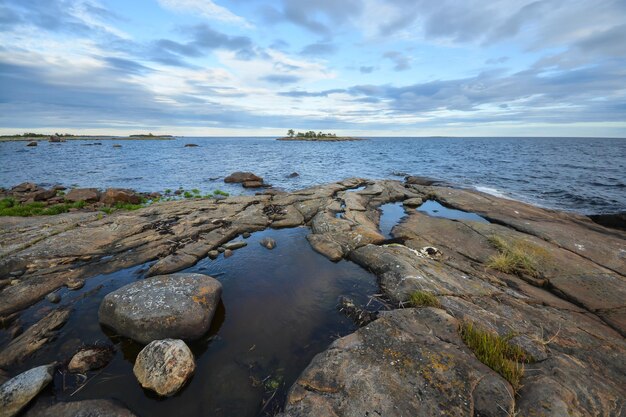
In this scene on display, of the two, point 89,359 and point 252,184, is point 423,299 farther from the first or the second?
point 252,184

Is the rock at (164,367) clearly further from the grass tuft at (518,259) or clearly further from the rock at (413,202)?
the rock at (413,202)

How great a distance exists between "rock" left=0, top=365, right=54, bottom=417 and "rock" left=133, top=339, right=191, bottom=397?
4.78 ft

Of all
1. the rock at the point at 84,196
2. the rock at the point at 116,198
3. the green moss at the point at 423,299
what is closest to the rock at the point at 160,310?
the green moss at the point at 423,299

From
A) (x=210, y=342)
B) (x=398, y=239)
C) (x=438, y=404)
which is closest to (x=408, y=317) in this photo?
(x=438, y=404)

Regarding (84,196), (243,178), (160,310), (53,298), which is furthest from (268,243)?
(243,178)

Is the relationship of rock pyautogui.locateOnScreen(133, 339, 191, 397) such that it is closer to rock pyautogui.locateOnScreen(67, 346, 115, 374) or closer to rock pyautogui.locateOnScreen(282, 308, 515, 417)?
rock pyautogui.locateOnScreen(67, 346, 115, 374)

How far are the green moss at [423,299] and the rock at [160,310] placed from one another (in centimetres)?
536

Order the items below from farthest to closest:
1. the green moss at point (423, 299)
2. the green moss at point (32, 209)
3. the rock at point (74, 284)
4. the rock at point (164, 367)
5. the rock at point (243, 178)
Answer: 1. the rock at point (243, 178)
2. the green moss at point (32, 209)
3. the rock at point (74, 284)
4. the green moss at point (423, 299)
5. the rock at point (164, 367)

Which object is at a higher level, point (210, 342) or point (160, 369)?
point (160, 369)

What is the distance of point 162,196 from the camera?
80.1ft

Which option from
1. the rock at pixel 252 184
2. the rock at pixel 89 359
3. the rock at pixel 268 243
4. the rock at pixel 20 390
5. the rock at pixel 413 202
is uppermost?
the rock at pixel 20 390

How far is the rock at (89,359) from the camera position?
17.3 feet

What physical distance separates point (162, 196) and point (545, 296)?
27.2 m

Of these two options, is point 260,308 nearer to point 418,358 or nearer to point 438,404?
point 418,358
